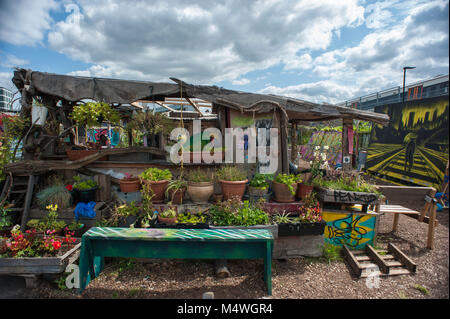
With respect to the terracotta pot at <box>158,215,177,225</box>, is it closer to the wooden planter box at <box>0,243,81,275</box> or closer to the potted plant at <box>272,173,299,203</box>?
the wooden planter box at <box>0,243,81,275</box>

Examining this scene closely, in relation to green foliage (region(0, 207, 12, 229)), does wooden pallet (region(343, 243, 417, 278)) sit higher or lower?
lower

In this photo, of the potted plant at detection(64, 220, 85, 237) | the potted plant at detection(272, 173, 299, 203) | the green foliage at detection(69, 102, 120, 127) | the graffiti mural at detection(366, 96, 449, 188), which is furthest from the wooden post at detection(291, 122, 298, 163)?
the potted plant at detection(64, 220, 85, 237)

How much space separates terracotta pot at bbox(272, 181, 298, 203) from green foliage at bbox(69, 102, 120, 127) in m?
3.67

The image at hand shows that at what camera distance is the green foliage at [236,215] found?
11.5ft

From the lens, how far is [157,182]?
Result: 3902mm

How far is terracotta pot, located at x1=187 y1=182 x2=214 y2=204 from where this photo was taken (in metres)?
3.95

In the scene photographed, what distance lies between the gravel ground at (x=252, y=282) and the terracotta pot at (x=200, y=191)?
42.5 inches

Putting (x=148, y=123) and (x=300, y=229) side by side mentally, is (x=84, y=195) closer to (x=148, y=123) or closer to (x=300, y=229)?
(x=148, y=123)

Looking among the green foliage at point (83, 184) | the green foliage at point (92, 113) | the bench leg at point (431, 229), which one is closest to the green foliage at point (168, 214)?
the green foliage at point (83, 184)

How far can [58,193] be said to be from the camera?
3.99 m

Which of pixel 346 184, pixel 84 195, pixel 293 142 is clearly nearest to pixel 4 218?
pixel 84 195

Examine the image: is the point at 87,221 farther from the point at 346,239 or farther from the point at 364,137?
the point at 364,137
